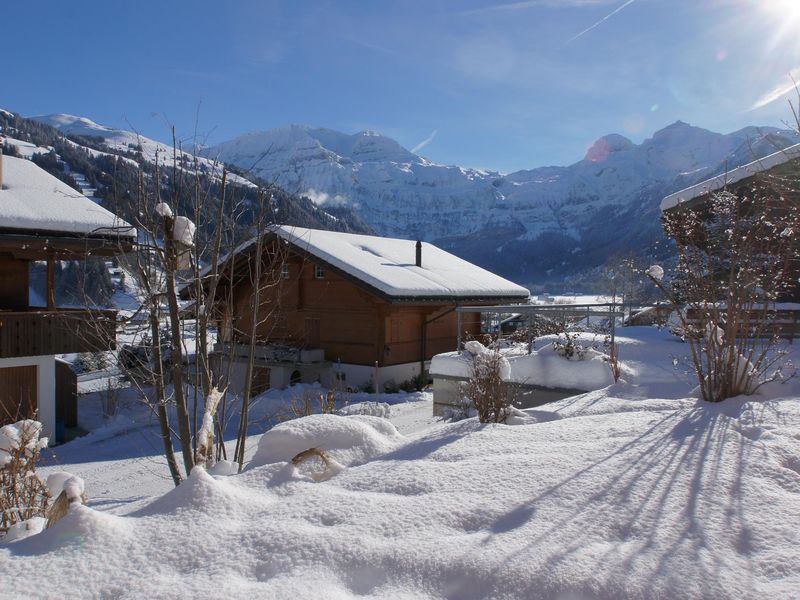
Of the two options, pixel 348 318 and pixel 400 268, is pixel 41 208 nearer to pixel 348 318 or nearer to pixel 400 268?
pixel 348 318

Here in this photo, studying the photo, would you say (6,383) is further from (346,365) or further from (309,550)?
(309,550)

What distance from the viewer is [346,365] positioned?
62.5 ft

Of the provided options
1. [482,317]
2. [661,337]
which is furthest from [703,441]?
[482,317]

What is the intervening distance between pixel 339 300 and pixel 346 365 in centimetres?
213

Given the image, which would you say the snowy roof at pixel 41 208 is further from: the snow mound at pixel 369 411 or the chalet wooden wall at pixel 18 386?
the snow mound at pixel 369 411

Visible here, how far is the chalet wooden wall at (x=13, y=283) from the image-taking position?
14281 mm

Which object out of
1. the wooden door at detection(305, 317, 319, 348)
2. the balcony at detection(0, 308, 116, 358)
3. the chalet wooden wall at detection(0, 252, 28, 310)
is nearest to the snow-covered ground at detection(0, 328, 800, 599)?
the balcony at detection(0, 308, 116, 358)

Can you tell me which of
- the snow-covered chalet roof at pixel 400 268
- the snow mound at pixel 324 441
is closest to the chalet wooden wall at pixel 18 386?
the snow-covered chalet roof at pixel 400 268

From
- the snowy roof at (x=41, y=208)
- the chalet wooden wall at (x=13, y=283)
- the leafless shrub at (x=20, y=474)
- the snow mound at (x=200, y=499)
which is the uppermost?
the snowy roof at (x=41, y=208)

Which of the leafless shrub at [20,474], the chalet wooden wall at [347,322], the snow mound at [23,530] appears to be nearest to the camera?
the snow mound at [23,530]

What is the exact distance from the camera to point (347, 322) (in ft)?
63.5

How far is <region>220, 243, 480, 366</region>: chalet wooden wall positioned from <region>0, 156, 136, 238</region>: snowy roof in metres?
6.05

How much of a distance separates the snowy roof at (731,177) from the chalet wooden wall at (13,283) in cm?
1451

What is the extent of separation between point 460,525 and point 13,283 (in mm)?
15223
